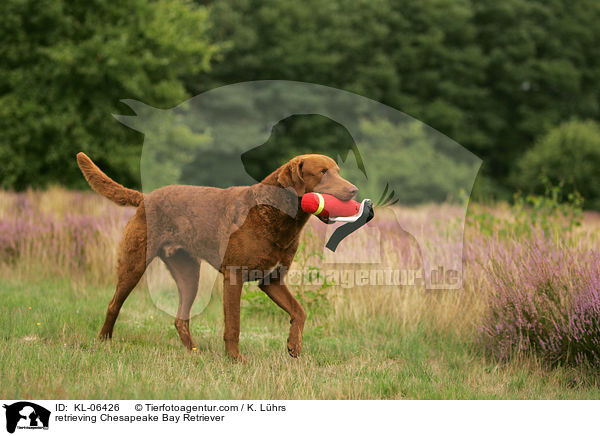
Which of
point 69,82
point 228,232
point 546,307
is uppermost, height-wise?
point 69,82

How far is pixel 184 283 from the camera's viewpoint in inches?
206

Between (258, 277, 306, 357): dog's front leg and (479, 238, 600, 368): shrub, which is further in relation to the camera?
(258, 277, 306, 357): dog's front leg

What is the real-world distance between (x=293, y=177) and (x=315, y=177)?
0.18 m

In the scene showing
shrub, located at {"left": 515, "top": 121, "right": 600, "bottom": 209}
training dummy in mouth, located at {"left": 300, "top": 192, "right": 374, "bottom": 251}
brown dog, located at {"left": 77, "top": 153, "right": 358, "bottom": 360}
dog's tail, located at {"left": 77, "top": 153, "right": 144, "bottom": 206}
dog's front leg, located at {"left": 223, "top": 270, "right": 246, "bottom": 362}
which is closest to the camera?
training dummy in mouth, located at {"left": 300, "top": 192, "right": 374, "bottom": 251}

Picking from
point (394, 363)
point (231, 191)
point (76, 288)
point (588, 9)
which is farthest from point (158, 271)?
point (588, 9)

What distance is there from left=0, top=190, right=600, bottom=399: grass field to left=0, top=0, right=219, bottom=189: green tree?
895 centimetres

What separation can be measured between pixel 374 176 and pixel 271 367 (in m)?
2.26

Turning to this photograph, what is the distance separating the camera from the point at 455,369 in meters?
4.71

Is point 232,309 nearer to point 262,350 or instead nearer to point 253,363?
point 253,363

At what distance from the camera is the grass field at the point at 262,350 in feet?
12.9

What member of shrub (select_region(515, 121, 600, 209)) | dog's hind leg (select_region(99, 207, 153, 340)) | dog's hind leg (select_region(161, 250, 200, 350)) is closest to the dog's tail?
dog's hind leg (select_region(99, 207, 153, 340))

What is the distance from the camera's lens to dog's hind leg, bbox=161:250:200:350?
16.9ft
